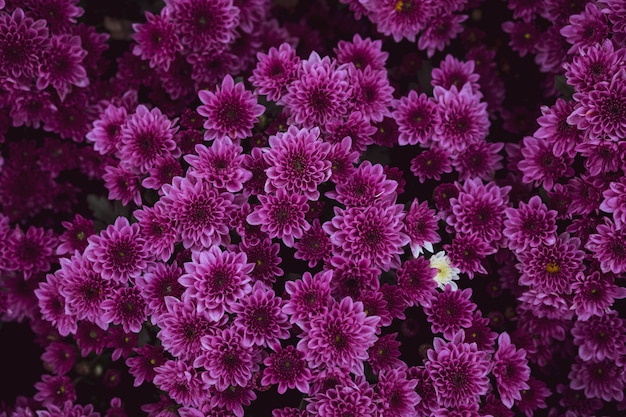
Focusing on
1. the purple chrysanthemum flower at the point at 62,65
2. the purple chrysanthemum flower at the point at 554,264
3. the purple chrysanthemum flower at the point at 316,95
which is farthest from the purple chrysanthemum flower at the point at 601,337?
the purple chrysanthemum flower at the point at 62,65

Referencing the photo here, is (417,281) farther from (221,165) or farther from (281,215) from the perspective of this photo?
(221,165)

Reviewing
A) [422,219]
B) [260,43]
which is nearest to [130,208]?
[260,43]

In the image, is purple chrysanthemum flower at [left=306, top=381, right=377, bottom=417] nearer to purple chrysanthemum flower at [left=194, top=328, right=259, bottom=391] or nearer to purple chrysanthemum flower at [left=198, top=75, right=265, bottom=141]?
purple chrysanthemum flower at [left=194, top=328, right=259, bottom=391]

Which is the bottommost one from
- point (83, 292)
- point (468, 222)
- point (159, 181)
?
point (83, 292)

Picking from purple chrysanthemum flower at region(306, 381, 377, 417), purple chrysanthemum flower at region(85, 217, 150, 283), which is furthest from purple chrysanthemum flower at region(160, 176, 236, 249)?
purple chrysanthemum flower at region(306, 381, 377, 417)

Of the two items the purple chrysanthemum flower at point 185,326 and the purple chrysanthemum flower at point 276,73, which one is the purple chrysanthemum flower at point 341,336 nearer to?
the purple chrysanthemum flower at point 185,326

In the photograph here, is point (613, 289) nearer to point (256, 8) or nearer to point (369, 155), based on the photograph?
point (369, 155)
